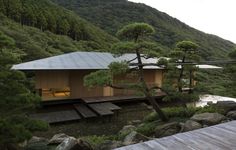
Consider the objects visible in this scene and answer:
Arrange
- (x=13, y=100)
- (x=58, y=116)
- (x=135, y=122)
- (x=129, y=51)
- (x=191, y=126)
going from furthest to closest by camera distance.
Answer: (x=58, y=116), (x=135, y=122), (x=129, y=51), (x=191, y=126), (x=13, y=100)

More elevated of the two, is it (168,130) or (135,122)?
(168,130)

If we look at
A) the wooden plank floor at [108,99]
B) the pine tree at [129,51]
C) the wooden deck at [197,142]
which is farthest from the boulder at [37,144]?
the wooden deck at [197,142]

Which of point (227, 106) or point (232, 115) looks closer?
point (232, 115)

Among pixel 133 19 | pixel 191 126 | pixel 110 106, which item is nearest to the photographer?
pixel 191 126

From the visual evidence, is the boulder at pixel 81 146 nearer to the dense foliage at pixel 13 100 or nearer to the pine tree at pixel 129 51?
the dense foliage at pixel 13 100

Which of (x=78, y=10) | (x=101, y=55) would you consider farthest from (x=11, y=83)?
(x=78, y=10)

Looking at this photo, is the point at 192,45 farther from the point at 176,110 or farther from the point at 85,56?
the point at 85,56

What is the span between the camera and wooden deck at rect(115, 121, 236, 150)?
2.71 metres

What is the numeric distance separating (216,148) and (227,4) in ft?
51.1

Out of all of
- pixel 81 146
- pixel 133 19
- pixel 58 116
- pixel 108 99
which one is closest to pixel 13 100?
pixel 81 146

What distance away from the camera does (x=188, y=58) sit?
1020 cm

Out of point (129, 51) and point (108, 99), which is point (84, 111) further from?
point (129, 51)

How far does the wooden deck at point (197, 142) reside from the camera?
8.90ft

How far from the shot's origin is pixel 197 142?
2900mm
